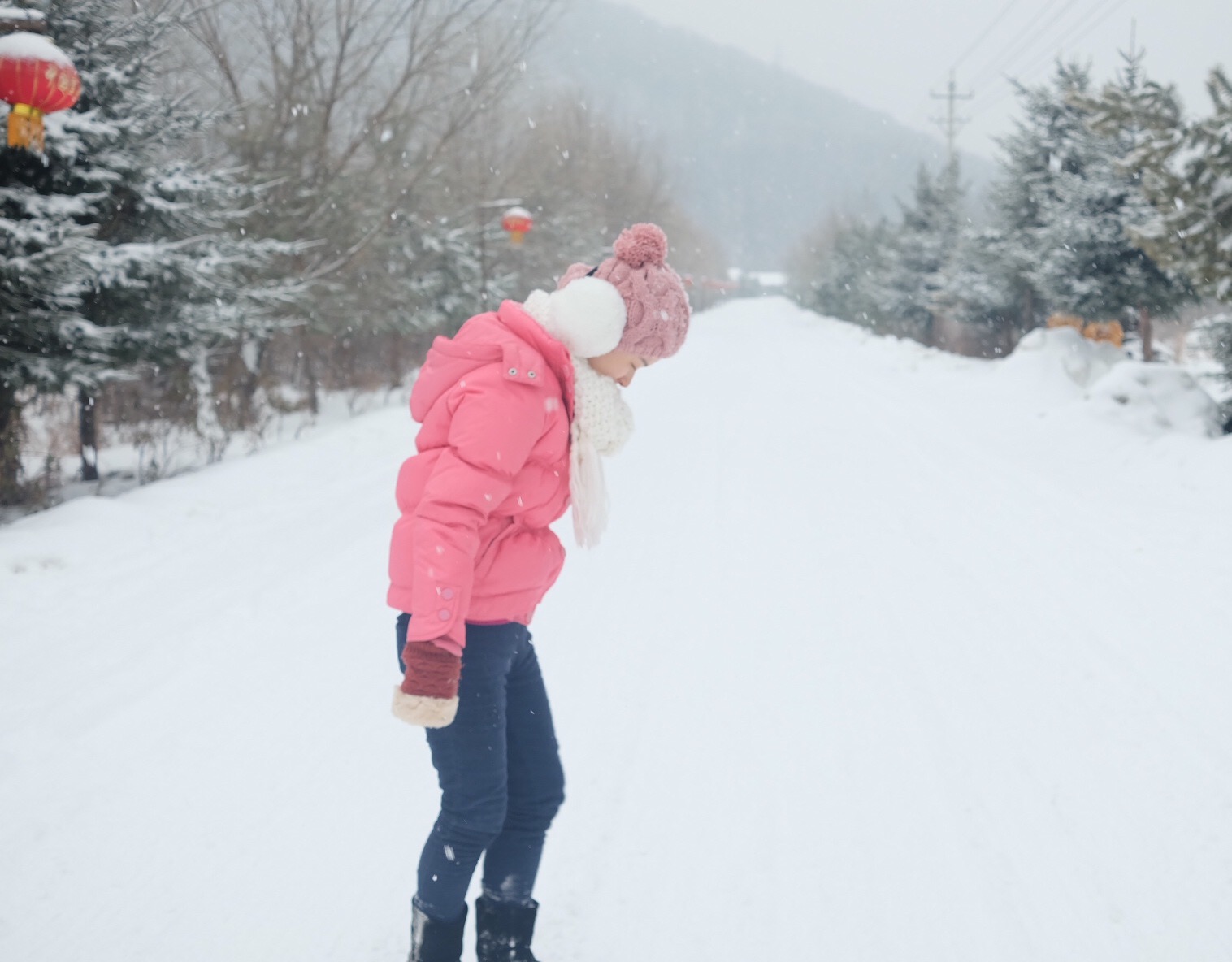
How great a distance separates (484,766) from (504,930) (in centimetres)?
52

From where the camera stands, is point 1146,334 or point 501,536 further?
point 1146,334

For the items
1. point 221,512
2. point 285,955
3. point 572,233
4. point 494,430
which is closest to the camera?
point 494,430

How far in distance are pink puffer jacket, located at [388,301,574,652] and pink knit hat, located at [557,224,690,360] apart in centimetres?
19

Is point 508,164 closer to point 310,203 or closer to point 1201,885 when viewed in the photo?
point 310,203

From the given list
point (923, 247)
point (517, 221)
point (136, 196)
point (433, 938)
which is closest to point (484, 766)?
point (433, 938)

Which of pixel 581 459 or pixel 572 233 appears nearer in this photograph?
pixel 581 459

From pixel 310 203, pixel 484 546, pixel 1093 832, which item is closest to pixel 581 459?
pixel 484 546

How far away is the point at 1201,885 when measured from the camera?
2.61 metres

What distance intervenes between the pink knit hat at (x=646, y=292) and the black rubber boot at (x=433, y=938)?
132 cm

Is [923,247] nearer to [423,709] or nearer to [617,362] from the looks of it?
[617,362]

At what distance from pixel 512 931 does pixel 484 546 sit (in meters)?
0.96

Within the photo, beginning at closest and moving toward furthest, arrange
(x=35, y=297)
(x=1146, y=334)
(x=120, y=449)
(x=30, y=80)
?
(x=30, y=80) < (x=35, y=297) < (x=120, y=449) < (x=1146, y=334)

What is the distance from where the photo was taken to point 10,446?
6621 millimetres

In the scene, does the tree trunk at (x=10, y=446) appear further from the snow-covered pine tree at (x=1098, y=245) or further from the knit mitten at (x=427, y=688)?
the snow-covered pine tree at (x=1098, y=245)
